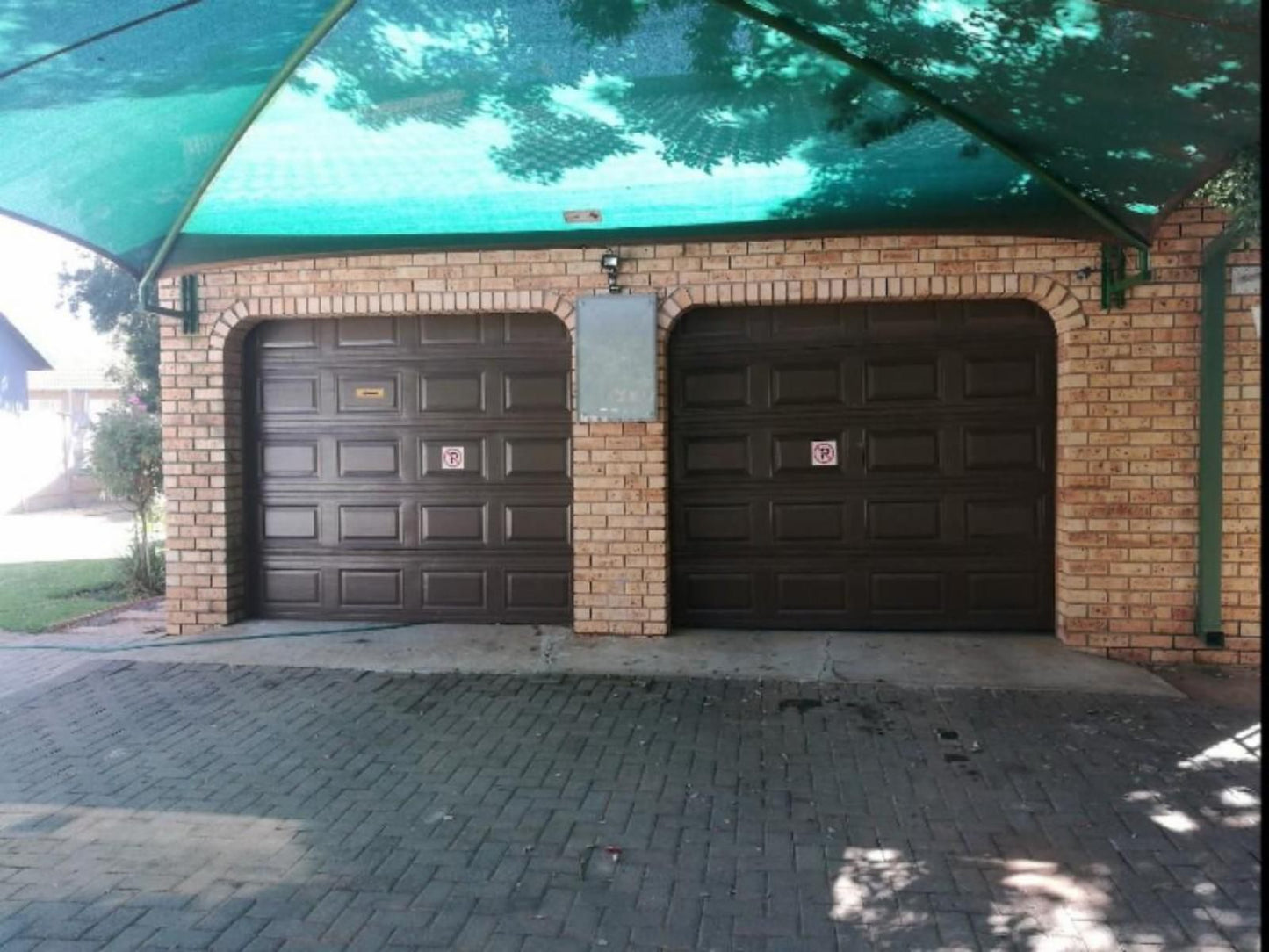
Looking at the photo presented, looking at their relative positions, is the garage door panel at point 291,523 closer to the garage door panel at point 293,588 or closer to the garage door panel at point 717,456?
the garage door panel at point 293,588

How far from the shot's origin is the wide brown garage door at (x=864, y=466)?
7152 millimetres

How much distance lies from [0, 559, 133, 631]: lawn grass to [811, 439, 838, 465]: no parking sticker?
6.53m

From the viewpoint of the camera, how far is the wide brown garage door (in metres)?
7.15

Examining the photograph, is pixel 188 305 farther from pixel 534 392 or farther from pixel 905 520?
pixel 905 520

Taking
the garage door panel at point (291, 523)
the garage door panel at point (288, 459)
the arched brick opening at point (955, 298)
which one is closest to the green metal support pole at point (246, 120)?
the garage door panel at point (288, 459)

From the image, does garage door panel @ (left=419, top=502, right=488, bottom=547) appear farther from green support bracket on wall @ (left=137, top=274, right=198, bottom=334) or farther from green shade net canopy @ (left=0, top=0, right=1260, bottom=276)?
green shade net canopy @ (left=0, top=0, right=1260, bottom=276)

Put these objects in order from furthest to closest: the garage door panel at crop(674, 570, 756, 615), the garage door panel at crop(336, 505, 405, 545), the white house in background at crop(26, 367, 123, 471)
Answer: the white house in background at crop(26, 367, 123, 471) < the garage door panel at crop(336, 505, 405, 545) < the garage door panel at crop(674, 570, 756, 615)

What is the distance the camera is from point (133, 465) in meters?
10.0

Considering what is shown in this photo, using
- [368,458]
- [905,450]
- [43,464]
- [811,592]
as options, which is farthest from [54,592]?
[43,464]

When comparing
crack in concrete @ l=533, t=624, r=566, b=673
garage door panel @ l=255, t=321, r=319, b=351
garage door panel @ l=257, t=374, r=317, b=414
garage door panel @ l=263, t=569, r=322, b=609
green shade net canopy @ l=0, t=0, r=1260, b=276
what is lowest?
crack in concrete @ l=533, t=624, r=566, b=673

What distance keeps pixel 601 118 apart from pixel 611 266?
2.55 meters

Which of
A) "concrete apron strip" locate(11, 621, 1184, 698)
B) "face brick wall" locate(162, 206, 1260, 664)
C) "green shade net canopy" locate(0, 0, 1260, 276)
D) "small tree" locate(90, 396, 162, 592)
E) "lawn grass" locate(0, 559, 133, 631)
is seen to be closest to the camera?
"green shade net canopy" locate(0, 0, 1260, 276)

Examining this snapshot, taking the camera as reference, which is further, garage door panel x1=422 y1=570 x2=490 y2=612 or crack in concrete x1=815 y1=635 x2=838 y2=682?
garage door panel x1=422 y1=570 x2=490 y2=612

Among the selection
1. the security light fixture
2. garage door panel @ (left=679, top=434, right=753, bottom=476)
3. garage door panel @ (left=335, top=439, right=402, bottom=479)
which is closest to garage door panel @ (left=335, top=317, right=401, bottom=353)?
garage door panel @ (left=335, top=439, right=402, bottom=479)
